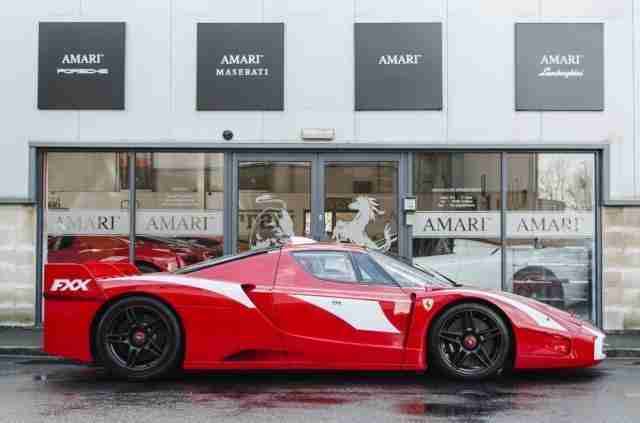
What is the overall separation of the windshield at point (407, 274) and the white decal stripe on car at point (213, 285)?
52.0 inches

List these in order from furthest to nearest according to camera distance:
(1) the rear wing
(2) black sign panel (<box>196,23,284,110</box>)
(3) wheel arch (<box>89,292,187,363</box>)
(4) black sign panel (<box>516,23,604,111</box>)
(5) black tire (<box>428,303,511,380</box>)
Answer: (2) black sign panel (<box>196,23,284,110</box>) < (4) black sign panel (<box>516,23,604,111</box>) < (1) the rear wing < (3) wheel arch (<box>89,292,187,363</box>) < (5) black tire (<box>428,303,511,380</box>)

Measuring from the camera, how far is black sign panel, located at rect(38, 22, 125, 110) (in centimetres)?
1179

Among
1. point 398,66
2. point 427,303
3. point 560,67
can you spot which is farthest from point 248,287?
point 560,67

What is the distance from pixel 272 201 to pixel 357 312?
479cm

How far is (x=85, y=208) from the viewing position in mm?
11867

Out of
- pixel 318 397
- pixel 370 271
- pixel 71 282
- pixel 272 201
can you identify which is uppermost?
pixel 272 201

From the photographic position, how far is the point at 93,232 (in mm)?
11836

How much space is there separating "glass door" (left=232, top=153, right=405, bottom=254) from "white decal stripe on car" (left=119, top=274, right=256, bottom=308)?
13.9 feet

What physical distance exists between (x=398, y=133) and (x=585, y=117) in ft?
8.92

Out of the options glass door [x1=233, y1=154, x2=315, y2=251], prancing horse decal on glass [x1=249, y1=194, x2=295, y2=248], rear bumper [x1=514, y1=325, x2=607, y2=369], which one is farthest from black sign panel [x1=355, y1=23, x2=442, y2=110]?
rear bumper [x1=514, y1=325, x2=607, y2=369]

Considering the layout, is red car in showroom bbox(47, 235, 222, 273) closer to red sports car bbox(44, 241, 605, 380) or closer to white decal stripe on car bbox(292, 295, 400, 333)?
red sports car bbox(44, 241, 605, 380)

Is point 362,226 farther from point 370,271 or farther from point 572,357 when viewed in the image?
point 572,357

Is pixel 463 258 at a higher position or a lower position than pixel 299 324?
higher

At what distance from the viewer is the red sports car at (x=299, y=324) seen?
23.9ft
